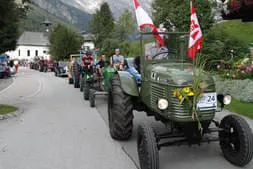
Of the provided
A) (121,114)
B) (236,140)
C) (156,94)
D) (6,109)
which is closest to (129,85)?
(121,114)

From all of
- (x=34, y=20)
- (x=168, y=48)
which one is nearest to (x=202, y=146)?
(x=168, y=48)

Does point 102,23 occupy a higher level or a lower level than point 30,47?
higher

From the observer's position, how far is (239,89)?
1033 centimetres

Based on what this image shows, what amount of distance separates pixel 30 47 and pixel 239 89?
104m

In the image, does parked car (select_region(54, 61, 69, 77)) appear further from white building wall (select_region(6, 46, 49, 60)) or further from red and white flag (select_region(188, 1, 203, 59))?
white building wall (select_region(6, 46, 49, 60))

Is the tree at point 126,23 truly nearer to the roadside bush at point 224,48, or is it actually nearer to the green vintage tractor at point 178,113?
the roadside bush at point 224,48

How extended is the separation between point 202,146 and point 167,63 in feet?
5.47

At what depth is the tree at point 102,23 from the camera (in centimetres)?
8200

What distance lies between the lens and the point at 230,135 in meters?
5.05

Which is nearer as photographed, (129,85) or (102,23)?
(129,85)

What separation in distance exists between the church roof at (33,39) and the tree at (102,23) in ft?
95.2

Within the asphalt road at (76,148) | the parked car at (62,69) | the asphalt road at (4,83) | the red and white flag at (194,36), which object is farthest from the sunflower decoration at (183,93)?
the parked car at (62,69)

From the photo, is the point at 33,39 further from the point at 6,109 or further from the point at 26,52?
the point at 6,109

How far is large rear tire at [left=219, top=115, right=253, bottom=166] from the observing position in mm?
4656
